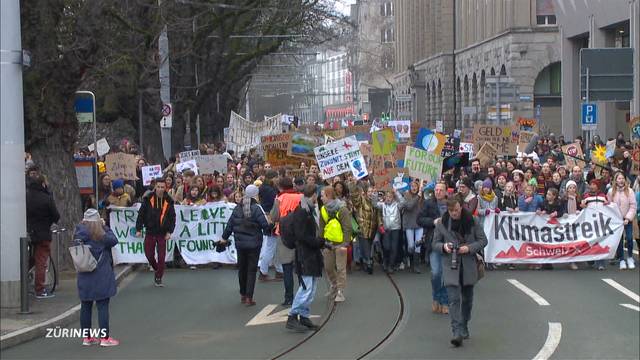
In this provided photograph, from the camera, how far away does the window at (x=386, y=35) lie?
445ft

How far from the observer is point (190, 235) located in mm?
17703

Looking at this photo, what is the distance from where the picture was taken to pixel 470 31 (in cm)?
7569

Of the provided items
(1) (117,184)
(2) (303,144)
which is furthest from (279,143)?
(1) (117,184)

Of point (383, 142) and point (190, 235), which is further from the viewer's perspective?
point (383, 142)

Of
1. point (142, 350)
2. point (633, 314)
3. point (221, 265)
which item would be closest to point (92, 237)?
point (142, 350)

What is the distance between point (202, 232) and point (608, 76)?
14.7 m

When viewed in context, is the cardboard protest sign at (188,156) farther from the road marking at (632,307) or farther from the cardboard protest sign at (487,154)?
the road marking at (632,307)

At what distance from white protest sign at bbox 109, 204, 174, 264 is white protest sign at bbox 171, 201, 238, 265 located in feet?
0.85

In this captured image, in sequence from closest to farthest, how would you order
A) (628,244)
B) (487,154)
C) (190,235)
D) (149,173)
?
1. (628,244)
2. (190,235)
3. (149,173)
4. (487,154)

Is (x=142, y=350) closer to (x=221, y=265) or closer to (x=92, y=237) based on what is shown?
(x=92, y=237)

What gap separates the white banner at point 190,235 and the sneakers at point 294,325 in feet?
20.8

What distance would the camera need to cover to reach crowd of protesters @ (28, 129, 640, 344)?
1152 centimetres

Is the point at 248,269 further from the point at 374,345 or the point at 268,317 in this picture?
the point at 374,345

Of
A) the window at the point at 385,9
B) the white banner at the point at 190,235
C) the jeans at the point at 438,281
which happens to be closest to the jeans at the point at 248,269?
the jeans at the point at 438,281
